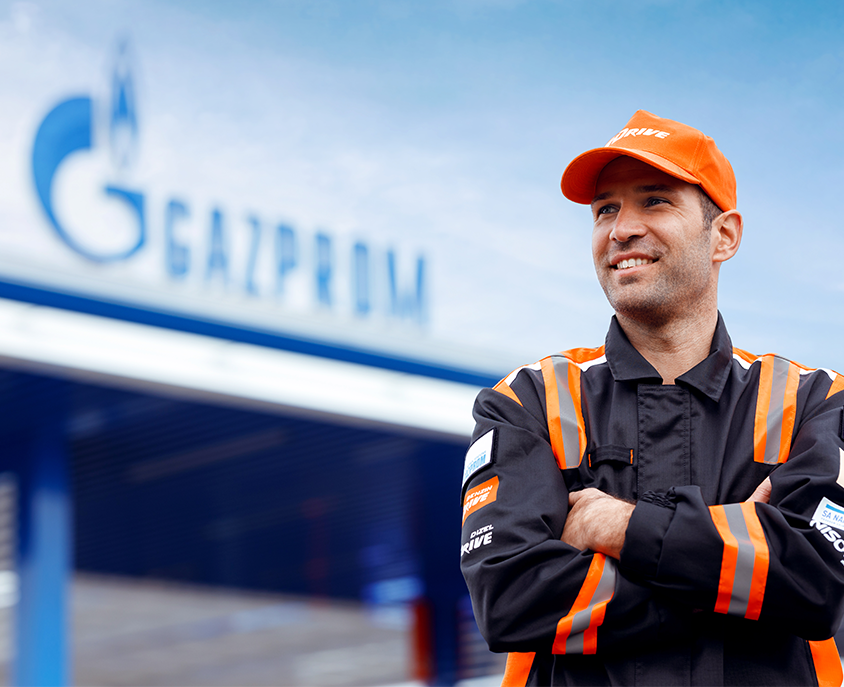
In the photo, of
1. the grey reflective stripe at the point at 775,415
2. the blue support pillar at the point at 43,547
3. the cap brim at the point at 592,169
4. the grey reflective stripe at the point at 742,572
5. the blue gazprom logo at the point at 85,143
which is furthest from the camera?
the blue support pillar at the point at 43,547

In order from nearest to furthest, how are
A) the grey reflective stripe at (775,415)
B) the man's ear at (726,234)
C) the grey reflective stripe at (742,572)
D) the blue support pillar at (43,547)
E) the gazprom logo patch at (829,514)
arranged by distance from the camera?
the grey reflective stripe at (742,572) < the gazprom logo patch at (829,514) < the grey reflective stripe at (775,415) < the man's ear at (726,234) < the blue support pillar at (43,547)

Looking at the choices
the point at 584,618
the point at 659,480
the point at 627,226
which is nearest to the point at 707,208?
the point at 627,226

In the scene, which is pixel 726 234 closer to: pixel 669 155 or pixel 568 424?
pixel 669 155

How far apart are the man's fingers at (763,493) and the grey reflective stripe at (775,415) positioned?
0.07 m

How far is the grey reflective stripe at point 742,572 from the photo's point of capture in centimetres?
181

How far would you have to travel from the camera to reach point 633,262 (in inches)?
85.6

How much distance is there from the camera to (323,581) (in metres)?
16.1

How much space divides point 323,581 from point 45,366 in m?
9.33

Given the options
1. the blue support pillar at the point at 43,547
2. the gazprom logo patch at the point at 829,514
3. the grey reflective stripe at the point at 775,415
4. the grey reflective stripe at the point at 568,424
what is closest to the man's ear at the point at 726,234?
the grey reflective stripe at the point at 775,415

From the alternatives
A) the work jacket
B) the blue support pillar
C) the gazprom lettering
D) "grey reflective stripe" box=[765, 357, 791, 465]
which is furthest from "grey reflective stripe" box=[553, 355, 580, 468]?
the blue support pillar

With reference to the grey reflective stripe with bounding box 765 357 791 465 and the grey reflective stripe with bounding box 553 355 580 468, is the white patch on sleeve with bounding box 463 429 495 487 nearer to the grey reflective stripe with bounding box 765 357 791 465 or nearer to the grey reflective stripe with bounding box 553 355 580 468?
the grey reflective stripe with bounding box 553 355 580 468

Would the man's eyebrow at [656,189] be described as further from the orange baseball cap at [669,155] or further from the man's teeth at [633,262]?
the man's teeth at [633,262]

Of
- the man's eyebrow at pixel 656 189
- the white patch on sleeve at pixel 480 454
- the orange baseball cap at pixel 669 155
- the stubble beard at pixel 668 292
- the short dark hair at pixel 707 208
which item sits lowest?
the white patch on sleeve at pixel 480 454

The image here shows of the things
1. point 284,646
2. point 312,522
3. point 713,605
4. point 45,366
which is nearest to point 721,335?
point 713,605
